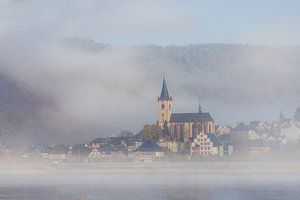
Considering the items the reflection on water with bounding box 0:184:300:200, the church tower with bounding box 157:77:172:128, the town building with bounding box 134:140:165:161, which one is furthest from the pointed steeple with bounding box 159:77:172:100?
the reflection on water with bounding box 0:184:300:200

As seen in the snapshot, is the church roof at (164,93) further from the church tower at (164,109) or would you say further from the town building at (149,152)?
the town building at (149,152)

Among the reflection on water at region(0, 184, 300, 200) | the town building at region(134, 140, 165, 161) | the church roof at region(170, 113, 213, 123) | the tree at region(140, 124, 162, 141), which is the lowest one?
the reflection on water at region(0, 184, 300, 200)

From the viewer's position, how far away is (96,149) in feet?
374

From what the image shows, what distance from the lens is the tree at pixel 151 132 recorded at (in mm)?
121250

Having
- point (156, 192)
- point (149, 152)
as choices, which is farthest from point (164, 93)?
point (156, 192)

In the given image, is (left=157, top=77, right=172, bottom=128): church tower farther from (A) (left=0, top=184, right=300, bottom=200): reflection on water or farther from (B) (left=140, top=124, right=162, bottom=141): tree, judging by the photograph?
(A) (left=0, top=184, right=300, bottom=200): reflection on water

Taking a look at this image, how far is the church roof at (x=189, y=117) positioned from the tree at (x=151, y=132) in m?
4.75

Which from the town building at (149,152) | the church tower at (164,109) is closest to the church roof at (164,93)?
the church tower at (164,109)

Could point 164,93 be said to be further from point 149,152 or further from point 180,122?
point 149,152

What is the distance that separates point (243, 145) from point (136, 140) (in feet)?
54.2

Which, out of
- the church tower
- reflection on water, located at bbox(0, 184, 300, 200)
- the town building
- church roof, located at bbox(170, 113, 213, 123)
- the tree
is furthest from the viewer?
the church tower

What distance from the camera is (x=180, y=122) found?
424ft

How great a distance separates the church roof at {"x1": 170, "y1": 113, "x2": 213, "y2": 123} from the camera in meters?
127

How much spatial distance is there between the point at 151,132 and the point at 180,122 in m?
8.02
